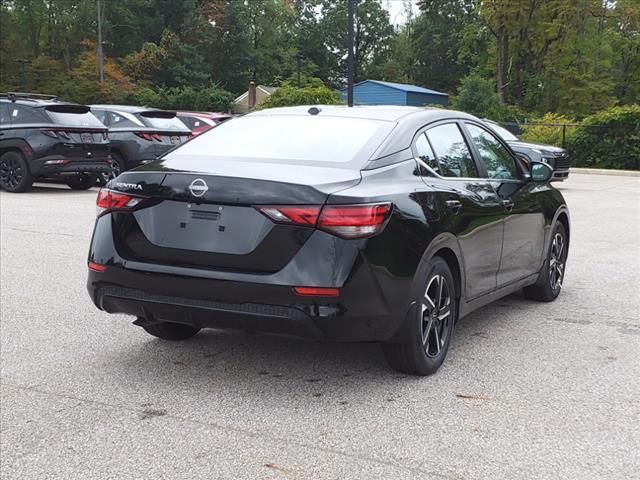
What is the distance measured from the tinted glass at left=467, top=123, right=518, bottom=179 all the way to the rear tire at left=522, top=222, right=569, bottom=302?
853 mm

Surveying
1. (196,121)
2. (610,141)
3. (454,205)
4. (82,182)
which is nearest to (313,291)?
(454,205)

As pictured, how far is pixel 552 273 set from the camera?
661cm

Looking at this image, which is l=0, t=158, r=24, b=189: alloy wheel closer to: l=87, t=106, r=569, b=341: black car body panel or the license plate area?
l=87, t=106, r=569, b=341: black car body panel

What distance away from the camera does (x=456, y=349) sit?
5172mm

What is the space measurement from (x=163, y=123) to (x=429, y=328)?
1410 cm

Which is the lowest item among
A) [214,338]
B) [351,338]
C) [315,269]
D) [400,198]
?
[214,338]

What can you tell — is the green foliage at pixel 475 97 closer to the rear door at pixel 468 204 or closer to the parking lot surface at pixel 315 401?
the parking lot surface at pixel 315 401

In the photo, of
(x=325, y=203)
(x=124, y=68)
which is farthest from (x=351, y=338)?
(x=124, y=68)

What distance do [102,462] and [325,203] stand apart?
1.57 m

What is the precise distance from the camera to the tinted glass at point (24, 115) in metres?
15.2

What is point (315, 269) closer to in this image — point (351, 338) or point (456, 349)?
point (351, 338)

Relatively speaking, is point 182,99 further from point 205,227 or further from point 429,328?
point 205,227

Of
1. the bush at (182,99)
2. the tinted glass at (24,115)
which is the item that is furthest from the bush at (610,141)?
the bush at (182,99)

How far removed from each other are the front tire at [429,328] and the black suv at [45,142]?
11912mm
